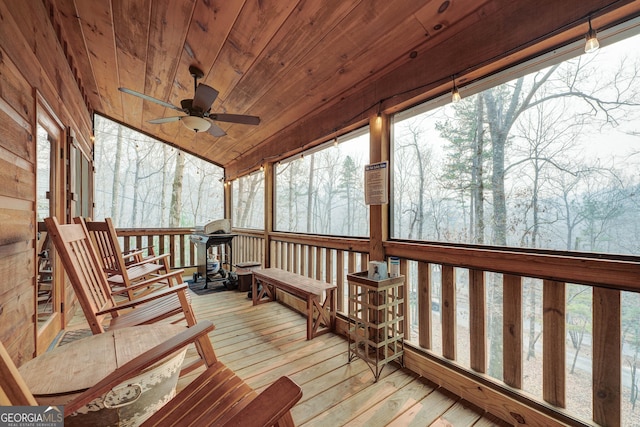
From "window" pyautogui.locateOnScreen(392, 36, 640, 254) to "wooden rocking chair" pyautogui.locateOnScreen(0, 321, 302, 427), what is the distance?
5.19 feet

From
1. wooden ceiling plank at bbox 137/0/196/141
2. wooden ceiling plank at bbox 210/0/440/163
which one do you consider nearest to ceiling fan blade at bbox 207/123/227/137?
wooden ceiling plank at bbox 210/0/440/163

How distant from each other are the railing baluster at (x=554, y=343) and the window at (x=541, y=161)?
10.1 inches

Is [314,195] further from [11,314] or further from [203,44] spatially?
[11,314]

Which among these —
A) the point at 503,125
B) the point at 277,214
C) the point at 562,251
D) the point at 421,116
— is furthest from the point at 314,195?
the point at 562,251

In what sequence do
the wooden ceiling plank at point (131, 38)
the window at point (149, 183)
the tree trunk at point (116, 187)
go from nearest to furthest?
the wooden ceiling plank at point (131, 38), the window at point (149, 183), the tree trunk at point (116, 187)

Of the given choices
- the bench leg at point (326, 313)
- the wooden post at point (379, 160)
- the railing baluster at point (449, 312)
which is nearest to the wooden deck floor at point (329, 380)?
the bench leg at point (326, 313)

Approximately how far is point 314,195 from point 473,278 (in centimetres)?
202

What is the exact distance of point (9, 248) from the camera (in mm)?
1441

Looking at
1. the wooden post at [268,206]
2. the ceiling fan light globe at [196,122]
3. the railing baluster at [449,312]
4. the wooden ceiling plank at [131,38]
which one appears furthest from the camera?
the wooden post at [268,206]

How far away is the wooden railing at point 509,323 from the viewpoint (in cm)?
123

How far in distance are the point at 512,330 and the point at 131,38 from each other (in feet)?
12.9

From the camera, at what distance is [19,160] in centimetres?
159

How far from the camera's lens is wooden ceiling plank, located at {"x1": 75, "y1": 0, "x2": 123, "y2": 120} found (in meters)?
2.21

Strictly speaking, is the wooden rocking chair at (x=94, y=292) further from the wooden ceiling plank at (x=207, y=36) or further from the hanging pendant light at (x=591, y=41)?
the hanging pendant light at (x=591, y=41)
